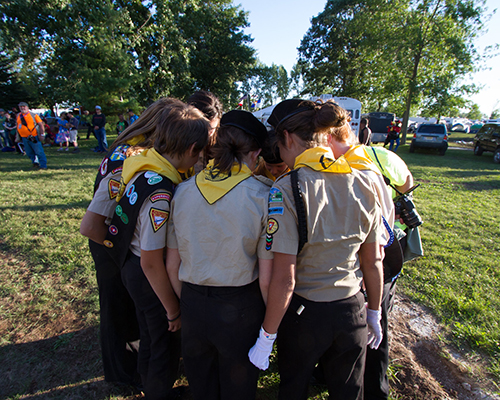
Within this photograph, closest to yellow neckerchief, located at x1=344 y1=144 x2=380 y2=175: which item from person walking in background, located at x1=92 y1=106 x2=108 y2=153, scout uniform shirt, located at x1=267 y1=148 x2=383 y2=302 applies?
scout uniform shirt, located at x1=267 y1=148 x2=383 y2=302

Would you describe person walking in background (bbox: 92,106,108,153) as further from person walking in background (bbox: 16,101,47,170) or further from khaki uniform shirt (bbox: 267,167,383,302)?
khaki uniform shirt (bbox: 267,167,383,302)

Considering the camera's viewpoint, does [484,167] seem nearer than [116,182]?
No

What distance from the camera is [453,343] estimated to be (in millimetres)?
2729

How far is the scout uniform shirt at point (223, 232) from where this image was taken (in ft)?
4.40

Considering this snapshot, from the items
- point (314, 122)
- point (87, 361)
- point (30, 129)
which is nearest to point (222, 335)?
point (314, 122)

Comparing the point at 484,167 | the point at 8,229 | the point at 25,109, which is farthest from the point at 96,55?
the point at 484,167

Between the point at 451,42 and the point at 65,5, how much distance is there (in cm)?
2552

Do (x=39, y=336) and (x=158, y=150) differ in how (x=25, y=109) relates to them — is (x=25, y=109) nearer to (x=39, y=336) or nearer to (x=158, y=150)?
(x=39, y=336)

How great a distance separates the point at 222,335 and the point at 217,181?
0.79 m

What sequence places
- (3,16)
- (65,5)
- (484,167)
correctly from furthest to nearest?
(3,16), (65,5), (484,167)

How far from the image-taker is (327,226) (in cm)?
133

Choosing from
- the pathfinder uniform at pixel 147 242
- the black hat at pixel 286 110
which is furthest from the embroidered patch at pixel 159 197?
the black hat at pixel 286 110

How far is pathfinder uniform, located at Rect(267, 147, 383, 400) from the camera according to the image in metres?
1.30

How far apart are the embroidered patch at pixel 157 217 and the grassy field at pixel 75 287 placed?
5.54 ft
